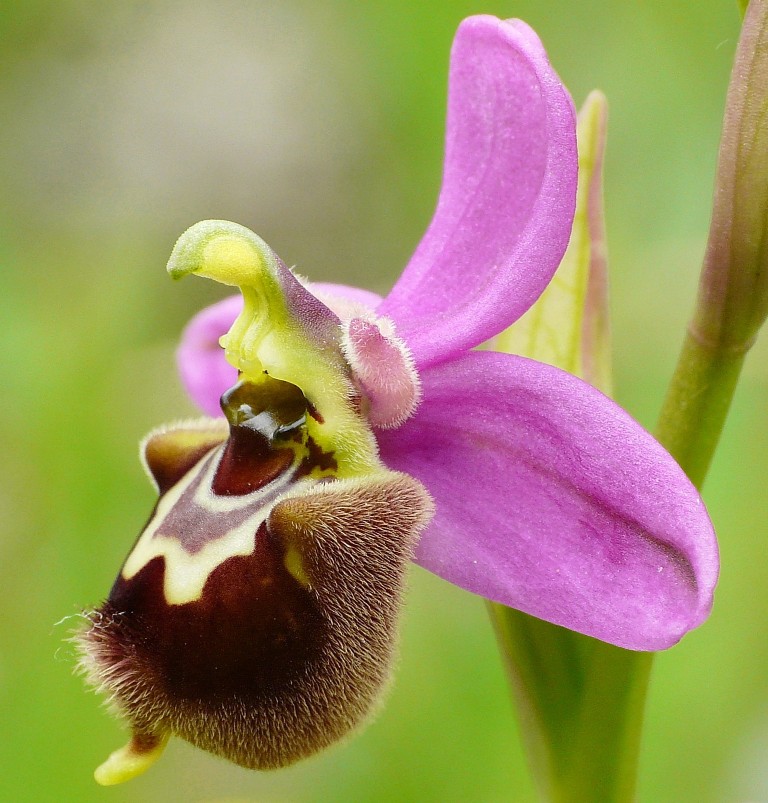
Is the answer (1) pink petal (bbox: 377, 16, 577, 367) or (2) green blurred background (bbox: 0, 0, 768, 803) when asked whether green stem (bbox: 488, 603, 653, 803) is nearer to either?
(2) green blurred background (bbox: 0, 0, 768, 803)

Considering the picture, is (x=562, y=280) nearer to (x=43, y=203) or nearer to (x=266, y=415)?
(x=266, y=415)

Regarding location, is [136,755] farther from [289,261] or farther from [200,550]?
[289,261]

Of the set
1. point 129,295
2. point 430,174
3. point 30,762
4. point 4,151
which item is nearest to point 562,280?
point 30,762

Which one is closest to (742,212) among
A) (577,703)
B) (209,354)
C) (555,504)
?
(555,504)

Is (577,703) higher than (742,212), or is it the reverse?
(742,212)

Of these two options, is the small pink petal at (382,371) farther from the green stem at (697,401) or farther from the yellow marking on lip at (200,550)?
the green stem at (697,401)

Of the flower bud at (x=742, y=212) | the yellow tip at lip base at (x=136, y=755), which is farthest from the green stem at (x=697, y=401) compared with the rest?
the yellow tip at lip base at (x=136, y=755)
